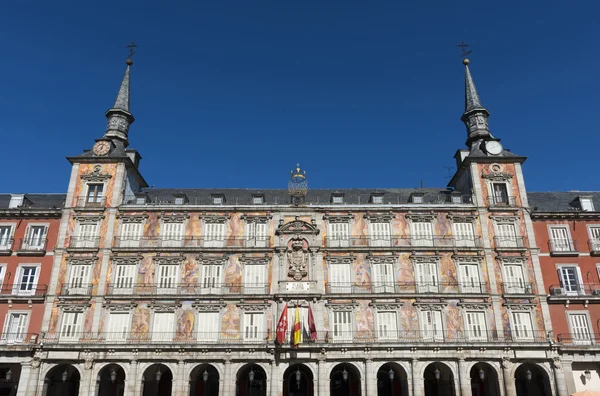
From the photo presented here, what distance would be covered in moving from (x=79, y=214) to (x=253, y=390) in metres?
21.1

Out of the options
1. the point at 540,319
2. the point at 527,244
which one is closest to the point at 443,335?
the point at 540,319

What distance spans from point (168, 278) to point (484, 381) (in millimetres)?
27191

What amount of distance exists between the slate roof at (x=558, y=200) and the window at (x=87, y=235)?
38.1 metres

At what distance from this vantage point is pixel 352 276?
A: 42.4 metres

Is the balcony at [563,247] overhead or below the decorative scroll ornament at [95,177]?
below

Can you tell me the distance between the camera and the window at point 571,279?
41.9 meters

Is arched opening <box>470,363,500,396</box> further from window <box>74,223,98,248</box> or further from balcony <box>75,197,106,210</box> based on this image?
balcony <box>75,197,106,210</box>

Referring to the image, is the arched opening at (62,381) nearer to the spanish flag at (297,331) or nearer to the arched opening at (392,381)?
the spanish flag at (297,331)

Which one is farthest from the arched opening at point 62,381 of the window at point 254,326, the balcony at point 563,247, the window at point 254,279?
the balcony at point 563,247

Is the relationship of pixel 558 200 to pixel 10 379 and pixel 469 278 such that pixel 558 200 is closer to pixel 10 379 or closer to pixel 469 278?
pixel 469 278

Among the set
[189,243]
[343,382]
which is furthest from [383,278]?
[189,243]

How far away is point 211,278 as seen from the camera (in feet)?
139

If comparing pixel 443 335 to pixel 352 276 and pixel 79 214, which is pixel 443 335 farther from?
pixel 79 214

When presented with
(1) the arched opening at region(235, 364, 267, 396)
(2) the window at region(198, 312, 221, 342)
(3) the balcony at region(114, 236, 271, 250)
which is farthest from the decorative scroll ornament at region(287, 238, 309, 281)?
(1) the arched opening at region(235, 364, 267, 396)
